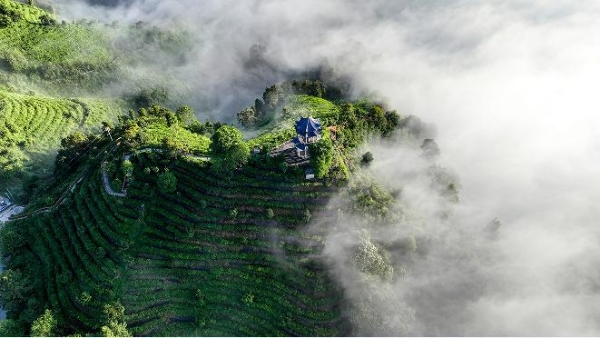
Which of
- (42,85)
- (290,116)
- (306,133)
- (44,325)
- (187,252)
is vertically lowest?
(44,325)

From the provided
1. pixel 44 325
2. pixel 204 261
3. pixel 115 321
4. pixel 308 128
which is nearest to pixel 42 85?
pixel 44 325

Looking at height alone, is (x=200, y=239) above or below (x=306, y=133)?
below

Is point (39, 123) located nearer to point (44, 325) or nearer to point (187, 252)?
point (44, 325)

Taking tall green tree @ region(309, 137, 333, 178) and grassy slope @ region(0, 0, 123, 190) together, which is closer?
tall green tree @ region(309, 137, 333, 178)

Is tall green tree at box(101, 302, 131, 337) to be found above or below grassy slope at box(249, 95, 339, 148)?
below

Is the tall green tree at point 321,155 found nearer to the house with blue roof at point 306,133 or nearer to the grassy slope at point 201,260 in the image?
the house with blue roof at point 306,133

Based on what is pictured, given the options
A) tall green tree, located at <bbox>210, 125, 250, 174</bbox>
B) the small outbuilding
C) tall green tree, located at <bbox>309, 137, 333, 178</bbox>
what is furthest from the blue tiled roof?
tall green tree, located at <bbox>210, 125, 250, 174</bbox>

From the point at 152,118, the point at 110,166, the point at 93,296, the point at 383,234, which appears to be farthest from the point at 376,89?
the point at 93,296

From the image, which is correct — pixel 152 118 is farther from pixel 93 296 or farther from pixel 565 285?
pixel 565 285

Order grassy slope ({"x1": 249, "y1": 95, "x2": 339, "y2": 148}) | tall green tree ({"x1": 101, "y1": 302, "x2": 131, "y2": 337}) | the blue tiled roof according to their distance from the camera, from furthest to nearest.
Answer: grassy slope ({"x1": 249, "y1": 95, "x2": 339, "y2": 148})
the blue tiled roof
tall green tree ({"x1": 101, "y1": 302, "x2": 131, "y2": 337})

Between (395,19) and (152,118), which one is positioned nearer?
(152,118)

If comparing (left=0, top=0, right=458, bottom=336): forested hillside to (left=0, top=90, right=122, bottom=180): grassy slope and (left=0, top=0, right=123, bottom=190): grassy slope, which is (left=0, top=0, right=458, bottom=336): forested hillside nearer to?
(left=0, top=90, right=122, bottom=180): grassy slope
